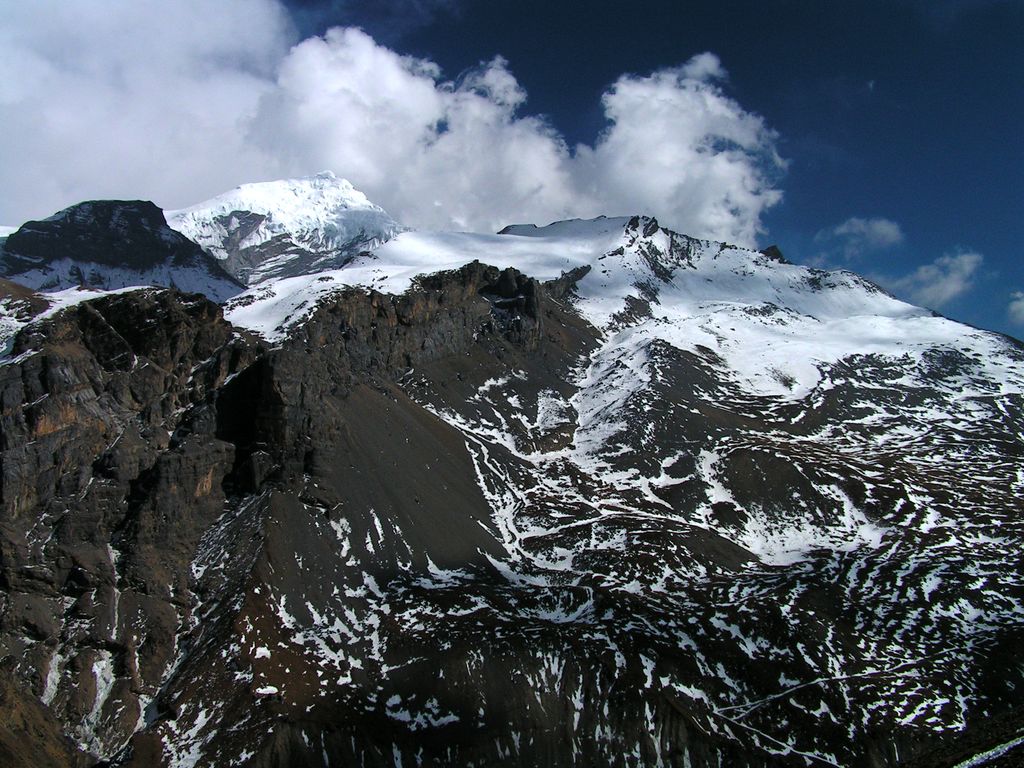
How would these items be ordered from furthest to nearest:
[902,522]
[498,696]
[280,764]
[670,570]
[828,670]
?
[902,522] < [670,570] < [828,670] < [498,696] < [280,764]

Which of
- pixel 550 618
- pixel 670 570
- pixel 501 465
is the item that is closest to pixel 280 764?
pixel 550 618

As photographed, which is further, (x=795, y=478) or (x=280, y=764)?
(x=795, y=478)

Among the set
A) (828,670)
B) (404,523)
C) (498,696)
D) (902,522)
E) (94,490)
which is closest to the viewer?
(498,696)

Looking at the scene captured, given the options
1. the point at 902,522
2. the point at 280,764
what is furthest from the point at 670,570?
the point at 280,764

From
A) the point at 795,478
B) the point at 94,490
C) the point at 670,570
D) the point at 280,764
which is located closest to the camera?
the point at 280,764

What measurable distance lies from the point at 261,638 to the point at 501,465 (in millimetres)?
79319

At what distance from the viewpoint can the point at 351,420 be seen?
475ft

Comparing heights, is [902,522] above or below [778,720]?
above

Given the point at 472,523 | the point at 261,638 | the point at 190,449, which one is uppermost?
the point at 190,449

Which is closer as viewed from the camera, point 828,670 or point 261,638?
point 261,638

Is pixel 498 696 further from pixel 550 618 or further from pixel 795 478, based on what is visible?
pixel 795 478

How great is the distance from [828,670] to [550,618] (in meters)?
42.4

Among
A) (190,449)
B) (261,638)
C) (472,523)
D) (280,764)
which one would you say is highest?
(190,449)

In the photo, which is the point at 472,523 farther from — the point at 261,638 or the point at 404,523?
the point at 261,638
